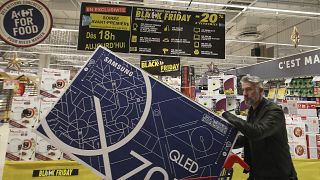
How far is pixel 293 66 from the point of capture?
31.0 ft

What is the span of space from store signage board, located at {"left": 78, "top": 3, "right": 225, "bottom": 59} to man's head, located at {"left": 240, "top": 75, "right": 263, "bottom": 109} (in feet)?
8.59

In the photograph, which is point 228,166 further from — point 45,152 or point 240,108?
point 240,108

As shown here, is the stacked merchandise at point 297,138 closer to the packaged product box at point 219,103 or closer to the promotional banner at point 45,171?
the packaged product box at point 219,103

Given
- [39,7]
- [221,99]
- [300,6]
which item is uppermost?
[300,6]

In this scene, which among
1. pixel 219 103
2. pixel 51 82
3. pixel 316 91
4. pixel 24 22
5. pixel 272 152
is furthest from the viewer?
pixel 316 91

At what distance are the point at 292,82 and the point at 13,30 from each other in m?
8.86

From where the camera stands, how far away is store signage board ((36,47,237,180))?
5.82 ft

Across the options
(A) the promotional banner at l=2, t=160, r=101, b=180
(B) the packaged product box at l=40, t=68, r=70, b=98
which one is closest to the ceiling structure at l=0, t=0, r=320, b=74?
(B) the packaged product box at l=40, t=68, r=70, b=98

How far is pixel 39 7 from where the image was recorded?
→ 3555 millimetres

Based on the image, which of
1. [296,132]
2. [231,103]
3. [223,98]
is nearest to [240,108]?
[231,103]

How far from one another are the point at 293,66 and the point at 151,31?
6458 millimetres

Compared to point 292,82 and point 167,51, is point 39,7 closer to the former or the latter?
point 167,51

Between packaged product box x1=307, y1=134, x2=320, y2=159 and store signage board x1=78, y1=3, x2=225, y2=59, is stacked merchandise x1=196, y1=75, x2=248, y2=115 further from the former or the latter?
packaged product box x1=307, y1=134, x2=320, y2=159

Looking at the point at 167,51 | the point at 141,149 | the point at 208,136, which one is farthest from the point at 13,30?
the point at 208,136
